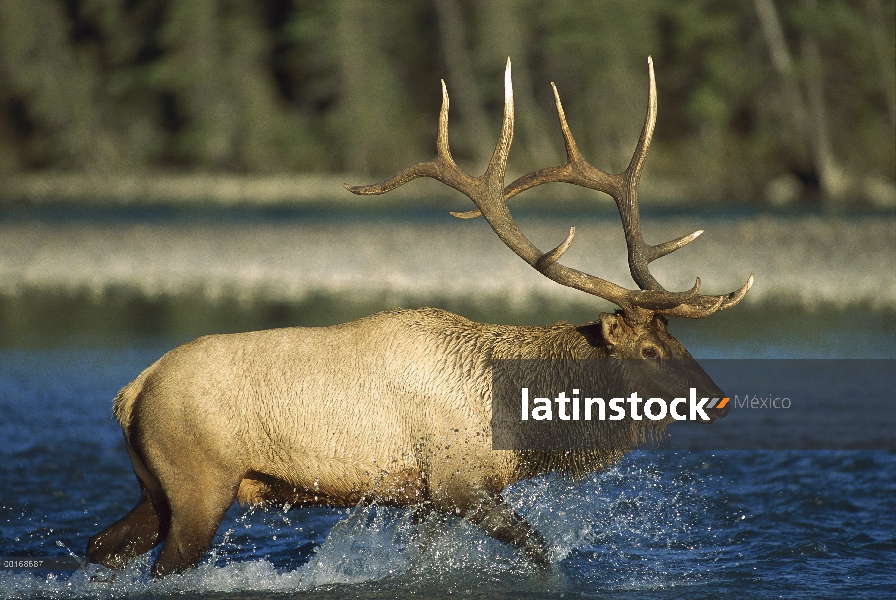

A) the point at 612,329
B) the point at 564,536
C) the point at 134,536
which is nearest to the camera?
the point at 612,329

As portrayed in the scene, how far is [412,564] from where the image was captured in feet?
21.4

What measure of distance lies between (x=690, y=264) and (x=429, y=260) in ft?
15.0

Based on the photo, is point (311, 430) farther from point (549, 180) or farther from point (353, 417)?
point (549, 180)

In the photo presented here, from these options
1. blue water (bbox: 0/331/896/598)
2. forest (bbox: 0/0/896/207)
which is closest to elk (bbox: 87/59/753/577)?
blue water (bbox: 0/331/896/598)

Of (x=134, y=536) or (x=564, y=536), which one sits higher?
(x=134, y=536)

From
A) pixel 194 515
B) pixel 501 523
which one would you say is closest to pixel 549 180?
pixel 501 523

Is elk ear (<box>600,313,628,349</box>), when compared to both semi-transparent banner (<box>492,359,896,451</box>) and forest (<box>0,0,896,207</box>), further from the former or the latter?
forest (<box>0,0,896,207</box>)

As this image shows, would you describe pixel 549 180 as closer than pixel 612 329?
No

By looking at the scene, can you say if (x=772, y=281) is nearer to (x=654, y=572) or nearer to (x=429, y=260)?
(x=429, y=260)

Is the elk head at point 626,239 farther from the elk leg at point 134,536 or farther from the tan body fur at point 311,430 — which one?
the elk leg at point 134,536

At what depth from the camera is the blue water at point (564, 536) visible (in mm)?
6316

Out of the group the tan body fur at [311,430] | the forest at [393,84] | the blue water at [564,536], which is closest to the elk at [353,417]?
the tan body fur at [311,430]

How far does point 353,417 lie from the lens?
6.07 m

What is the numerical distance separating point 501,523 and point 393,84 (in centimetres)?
4420
